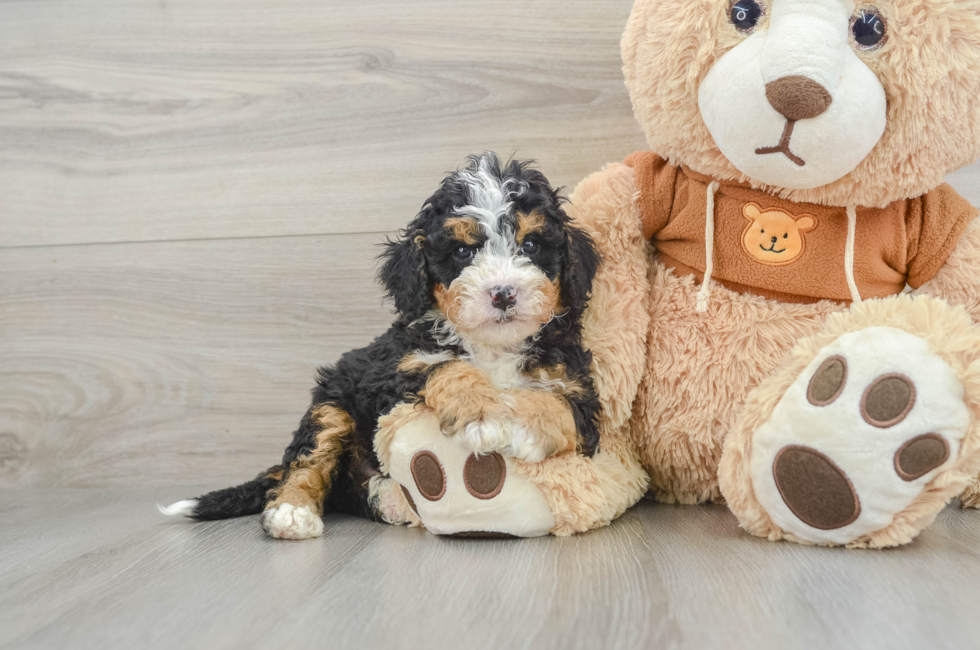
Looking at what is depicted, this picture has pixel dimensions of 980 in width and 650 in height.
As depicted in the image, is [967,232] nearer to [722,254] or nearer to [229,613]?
[722,254]

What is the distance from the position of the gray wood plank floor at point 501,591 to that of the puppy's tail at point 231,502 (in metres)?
0.09

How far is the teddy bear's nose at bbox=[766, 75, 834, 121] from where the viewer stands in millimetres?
1203

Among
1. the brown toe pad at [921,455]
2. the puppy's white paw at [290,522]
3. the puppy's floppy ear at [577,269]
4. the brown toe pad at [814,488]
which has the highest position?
the puppy's floppy ear at [577,269]

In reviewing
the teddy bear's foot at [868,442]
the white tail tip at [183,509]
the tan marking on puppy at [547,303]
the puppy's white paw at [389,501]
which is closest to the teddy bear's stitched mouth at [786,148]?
the teddy bear's foot at [868,442]

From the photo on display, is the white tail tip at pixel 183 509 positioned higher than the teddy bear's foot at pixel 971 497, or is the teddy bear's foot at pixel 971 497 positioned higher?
the teddy bear's foot at pixel 971 497

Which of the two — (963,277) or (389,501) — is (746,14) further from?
(389,501)

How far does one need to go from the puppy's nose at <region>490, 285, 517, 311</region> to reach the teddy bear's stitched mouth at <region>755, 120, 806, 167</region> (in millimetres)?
468

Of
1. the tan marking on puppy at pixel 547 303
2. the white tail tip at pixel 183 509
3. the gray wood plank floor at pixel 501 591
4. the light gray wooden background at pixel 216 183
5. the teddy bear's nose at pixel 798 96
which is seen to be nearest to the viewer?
the gray wood plank floor at pixel 501 591

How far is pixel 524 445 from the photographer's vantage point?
1275 mm

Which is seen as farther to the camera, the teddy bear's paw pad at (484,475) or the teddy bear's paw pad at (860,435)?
the teddy bear's paw pad at (484,475)

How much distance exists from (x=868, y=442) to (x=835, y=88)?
54 cm

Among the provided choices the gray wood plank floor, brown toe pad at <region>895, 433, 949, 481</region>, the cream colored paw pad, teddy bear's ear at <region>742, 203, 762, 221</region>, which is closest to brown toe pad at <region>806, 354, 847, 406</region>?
brown toe pad at <region>895, 433, 949, 481</region>

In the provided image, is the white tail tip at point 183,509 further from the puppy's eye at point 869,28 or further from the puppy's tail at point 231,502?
the puppy's eye at point 869,28

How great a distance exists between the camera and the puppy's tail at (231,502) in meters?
1.58
